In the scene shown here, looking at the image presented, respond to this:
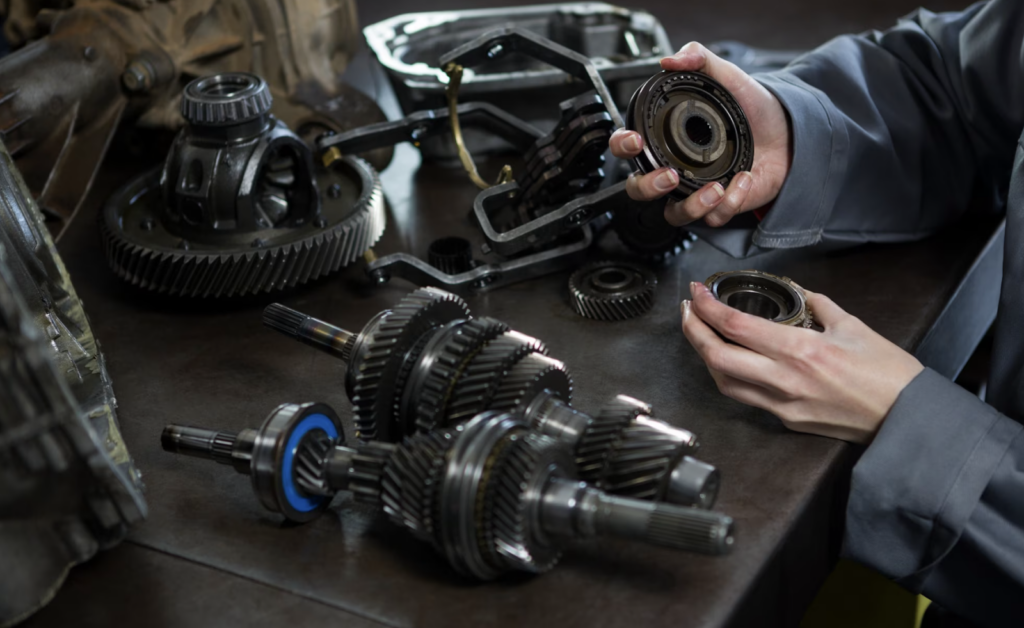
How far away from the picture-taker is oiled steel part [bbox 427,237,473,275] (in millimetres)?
1416

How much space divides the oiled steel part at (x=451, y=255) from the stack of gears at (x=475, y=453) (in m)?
0.37

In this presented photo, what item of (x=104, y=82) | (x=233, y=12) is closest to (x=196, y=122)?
(x=104, y=82)

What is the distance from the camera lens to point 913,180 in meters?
1.44

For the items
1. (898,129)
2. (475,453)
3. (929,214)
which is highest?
(475,453)

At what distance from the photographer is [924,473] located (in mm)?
964

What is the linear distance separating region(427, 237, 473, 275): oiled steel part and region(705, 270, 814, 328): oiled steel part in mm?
400

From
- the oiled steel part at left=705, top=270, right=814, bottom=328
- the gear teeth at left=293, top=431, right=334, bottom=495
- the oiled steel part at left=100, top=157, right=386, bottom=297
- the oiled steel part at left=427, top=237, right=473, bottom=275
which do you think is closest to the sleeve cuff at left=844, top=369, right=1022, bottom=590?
the oiled steel part at left=705, top=270, right=814, bottom=328

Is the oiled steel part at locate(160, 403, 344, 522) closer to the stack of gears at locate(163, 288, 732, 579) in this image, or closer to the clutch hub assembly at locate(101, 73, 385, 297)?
the stack of gears at locate(163, 288, 732, 579)

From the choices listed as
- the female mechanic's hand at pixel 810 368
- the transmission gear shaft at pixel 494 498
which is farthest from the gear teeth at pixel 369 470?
the female mechanic's hand at pixel 810 368

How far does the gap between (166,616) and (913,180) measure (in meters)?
1.18

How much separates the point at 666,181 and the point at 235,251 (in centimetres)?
59

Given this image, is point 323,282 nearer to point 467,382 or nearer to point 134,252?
point 134,252

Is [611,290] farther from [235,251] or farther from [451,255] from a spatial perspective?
[235,251]

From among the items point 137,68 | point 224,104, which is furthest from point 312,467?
point 137,68
